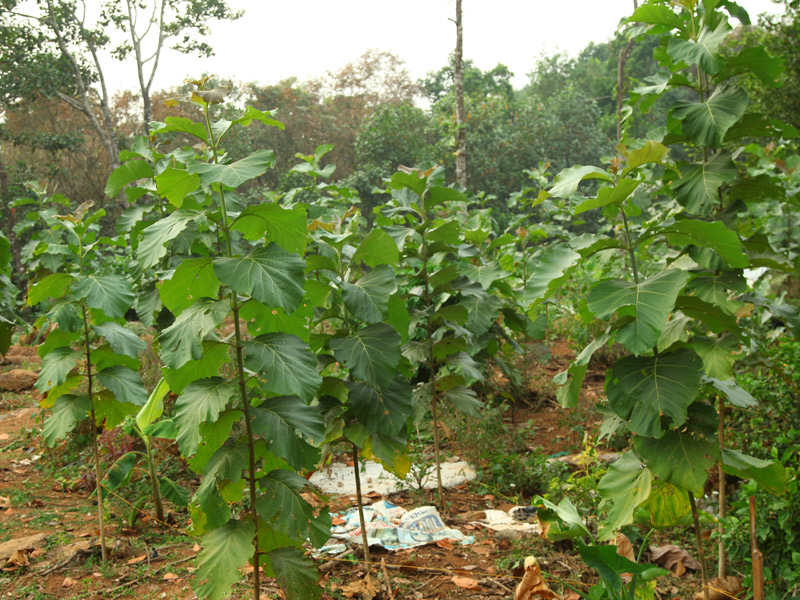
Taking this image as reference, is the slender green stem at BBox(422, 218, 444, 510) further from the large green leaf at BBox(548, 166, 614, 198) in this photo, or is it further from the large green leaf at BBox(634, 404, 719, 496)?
the large green leaf at BBox(634, 404, 719, 496)

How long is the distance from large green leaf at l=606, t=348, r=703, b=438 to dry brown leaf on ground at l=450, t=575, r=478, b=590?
1183mm

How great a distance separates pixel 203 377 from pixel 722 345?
2187 millimetres

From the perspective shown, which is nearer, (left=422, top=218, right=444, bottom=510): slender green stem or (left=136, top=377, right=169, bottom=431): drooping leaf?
(left=136, top=377, right=169, bottom=431): drooping leaf

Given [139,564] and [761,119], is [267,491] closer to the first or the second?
[139,564]

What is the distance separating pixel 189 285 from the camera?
87.5 inches

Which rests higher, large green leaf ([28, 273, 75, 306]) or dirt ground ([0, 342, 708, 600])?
large green leaf ([28, 273, 75, 306])

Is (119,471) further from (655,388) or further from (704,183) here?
(704,183)

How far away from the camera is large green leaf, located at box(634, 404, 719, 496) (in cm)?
221

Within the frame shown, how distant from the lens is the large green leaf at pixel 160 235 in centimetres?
214

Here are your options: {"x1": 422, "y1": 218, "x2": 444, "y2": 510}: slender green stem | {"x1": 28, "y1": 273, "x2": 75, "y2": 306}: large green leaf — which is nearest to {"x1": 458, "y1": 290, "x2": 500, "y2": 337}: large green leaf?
{"x1": 422, "y1": 218, "x2": 444, "y2": 510}: slender green stem

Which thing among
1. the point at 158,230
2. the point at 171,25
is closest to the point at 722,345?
the point at 158,230

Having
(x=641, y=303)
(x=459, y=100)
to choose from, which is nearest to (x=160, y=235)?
(x=641, y=303)

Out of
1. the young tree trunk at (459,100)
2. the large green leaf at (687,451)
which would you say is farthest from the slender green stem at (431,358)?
the young tree trunk at (459,100)

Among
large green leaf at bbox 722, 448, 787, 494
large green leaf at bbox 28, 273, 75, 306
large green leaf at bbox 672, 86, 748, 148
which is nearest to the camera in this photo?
large green leaf at bbox 722, 448, 787, 494
